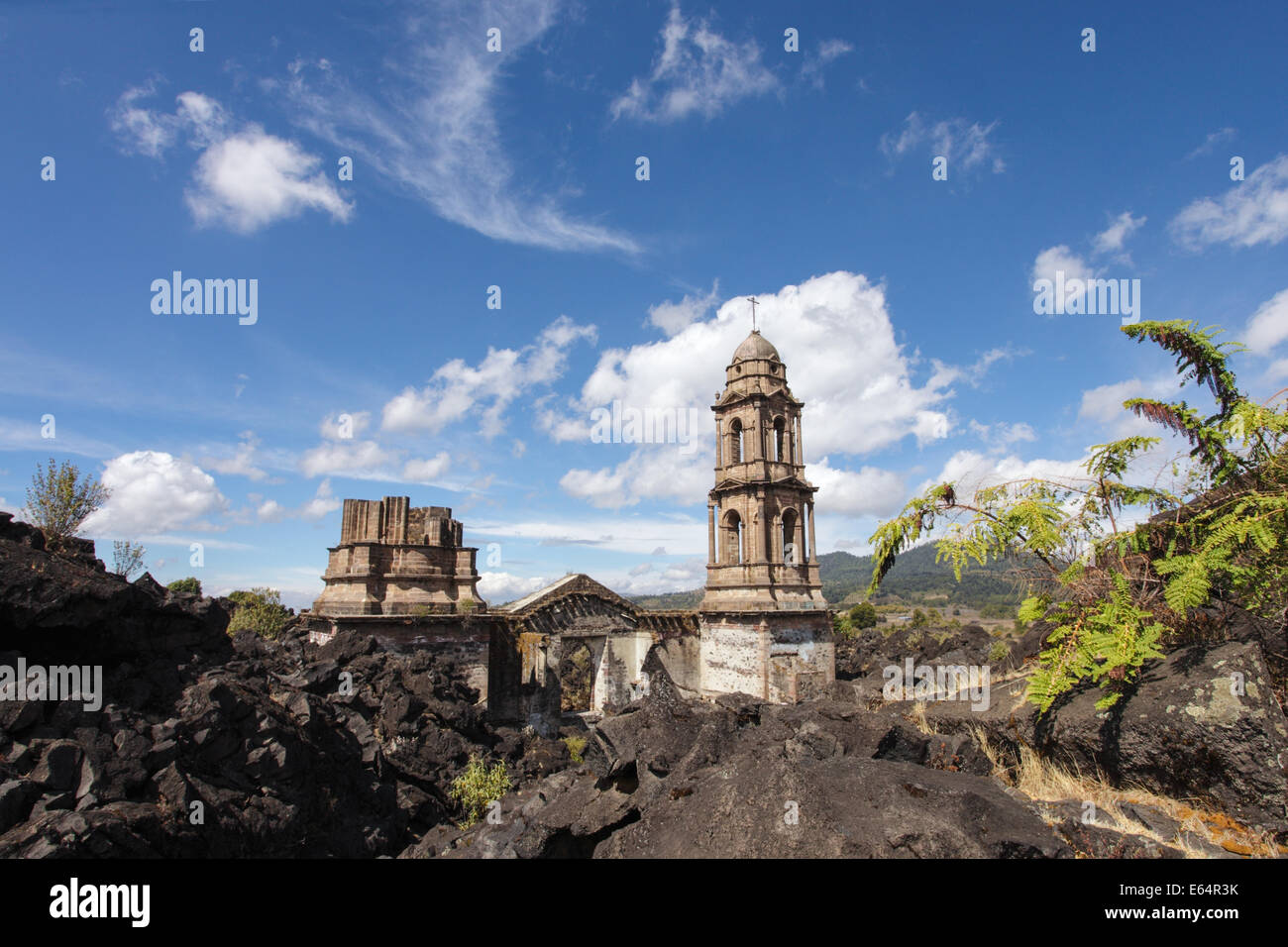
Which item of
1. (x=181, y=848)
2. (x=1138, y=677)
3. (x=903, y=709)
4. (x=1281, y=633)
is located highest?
(x=1281, y=633)

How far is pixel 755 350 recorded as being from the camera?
91.0ft

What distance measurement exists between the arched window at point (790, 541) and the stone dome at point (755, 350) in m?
6.96

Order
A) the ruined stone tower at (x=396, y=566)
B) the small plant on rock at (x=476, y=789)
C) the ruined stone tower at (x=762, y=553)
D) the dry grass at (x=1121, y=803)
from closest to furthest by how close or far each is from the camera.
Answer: the dry grass at (x=1121, y=803) → the small plant on rock at (x=476, y=789) → the ruined stone tower at (x=396, y=566) → the ruined stone tower at (x=762, y=553)

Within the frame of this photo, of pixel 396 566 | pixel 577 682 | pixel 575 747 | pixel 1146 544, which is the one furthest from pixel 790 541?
pixel 1146 544

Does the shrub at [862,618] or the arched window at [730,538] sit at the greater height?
the arched window at [730,538]

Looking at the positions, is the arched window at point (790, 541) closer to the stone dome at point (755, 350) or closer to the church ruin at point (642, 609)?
the church ruin at point (642, 609)

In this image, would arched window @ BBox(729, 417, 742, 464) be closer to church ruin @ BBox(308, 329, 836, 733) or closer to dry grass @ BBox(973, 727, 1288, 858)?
church ruin @ BBox(308, 329, 836, 733)

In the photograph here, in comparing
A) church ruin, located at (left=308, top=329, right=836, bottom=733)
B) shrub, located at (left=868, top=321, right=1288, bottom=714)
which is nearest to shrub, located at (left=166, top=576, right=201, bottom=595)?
church ruin, located at (left=308, top=329, right=836, bottom=733)

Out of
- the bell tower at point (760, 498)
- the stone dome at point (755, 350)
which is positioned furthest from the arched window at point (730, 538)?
the stone dome at point (755, 350)

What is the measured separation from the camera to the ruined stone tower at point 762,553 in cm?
2428
